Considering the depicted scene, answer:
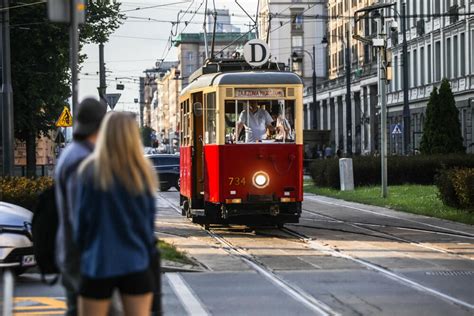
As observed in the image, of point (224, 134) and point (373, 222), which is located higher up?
point (224, 134)

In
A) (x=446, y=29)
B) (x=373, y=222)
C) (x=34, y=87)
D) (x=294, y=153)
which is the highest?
(x=446, y=29)

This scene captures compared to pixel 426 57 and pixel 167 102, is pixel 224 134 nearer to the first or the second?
pixel 426 57

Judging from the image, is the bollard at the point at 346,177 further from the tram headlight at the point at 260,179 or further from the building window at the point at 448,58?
the building window at the point at 448,58

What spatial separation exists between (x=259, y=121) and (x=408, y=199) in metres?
13.7

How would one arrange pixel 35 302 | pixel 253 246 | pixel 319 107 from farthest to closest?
pixel 319 107
pixel 253 246
pixel 35 302

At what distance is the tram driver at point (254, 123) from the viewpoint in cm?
2116

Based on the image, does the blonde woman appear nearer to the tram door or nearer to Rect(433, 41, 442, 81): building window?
the tram door

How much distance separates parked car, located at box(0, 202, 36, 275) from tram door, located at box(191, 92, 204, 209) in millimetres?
8623

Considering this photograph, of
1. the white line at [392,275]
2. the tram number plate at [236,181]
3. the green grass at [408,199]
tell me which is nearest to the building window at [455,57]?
the green grass at [408,199]

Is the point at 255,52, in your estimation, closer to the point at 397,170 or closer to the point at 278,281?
the point at 278,281

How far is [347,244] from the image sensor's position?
19.7m

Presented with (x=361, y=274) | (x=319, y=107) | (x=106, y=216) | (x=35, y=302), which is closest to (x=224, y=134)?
(x=361, y=274)

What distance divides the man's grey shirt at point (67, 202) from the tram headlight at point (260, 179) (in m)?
14.8

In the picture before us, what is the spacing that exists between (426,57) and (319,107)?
3962 cm
